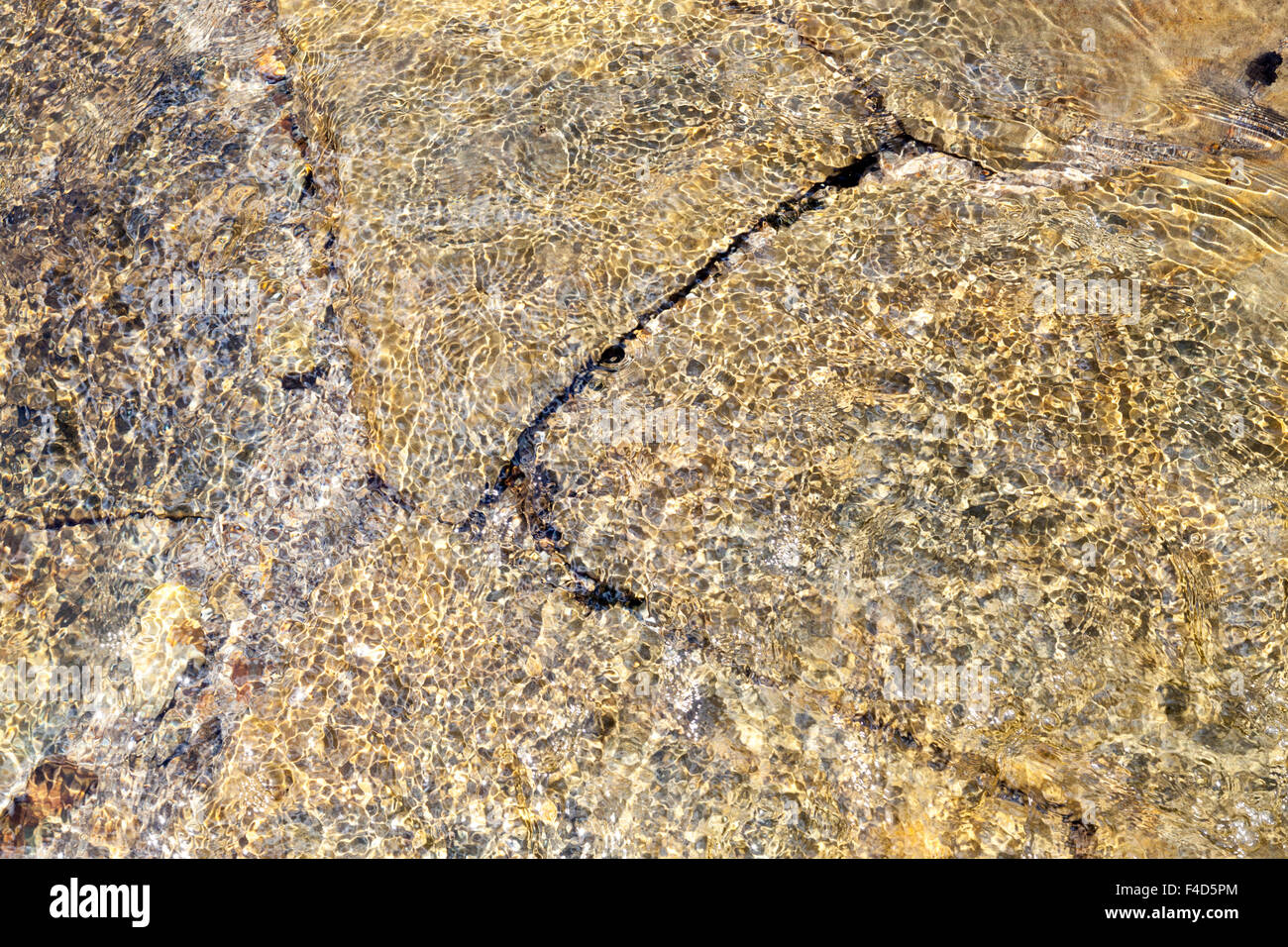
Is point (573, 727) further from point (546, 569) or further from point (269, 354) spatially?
point (269, 354)

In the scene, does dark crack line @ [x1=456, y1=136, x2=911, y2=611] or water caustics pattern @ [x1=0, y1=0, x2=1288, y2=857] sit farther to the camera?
dark crack line @ [x1=456, y1=136, x2=911, y2=611]

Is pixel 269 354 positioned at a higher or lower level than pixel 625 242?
lower

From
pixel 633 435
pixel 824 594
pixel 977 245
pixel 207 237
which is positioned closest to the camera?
pixel 824 594

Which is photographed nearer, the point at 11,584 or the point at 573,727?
the point at 573,727

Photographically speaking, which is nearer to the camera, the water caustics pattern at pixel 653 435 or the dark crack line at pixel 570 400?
the water caustics pattern at pixel 653 435

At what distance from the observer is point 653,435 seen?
3.01 metres

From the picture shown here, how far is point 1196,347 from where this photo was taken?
3.05 m

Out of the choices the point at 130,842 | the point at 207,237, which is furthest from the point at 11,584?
the point at 207,237

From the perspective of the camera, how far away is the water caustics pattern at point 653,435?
2678 mm

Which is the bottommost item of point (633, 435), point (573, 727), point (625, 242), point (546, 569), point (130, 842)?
point (130, 842)

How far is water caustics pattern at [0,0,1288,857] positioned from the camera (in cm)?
268

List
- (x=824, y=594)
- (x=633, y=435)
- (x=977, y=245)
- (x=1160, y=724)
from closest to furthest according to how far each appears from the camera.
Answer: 1. (x=1160, y=724)
2. (x=824, y=594)
3. (x=633, y=435)
4. (x=977, y=245)

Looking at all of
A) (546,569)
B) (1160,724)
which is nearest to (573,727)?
(546,569)

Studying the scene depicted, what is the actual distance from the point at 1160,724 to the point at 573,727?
1.71 metres
